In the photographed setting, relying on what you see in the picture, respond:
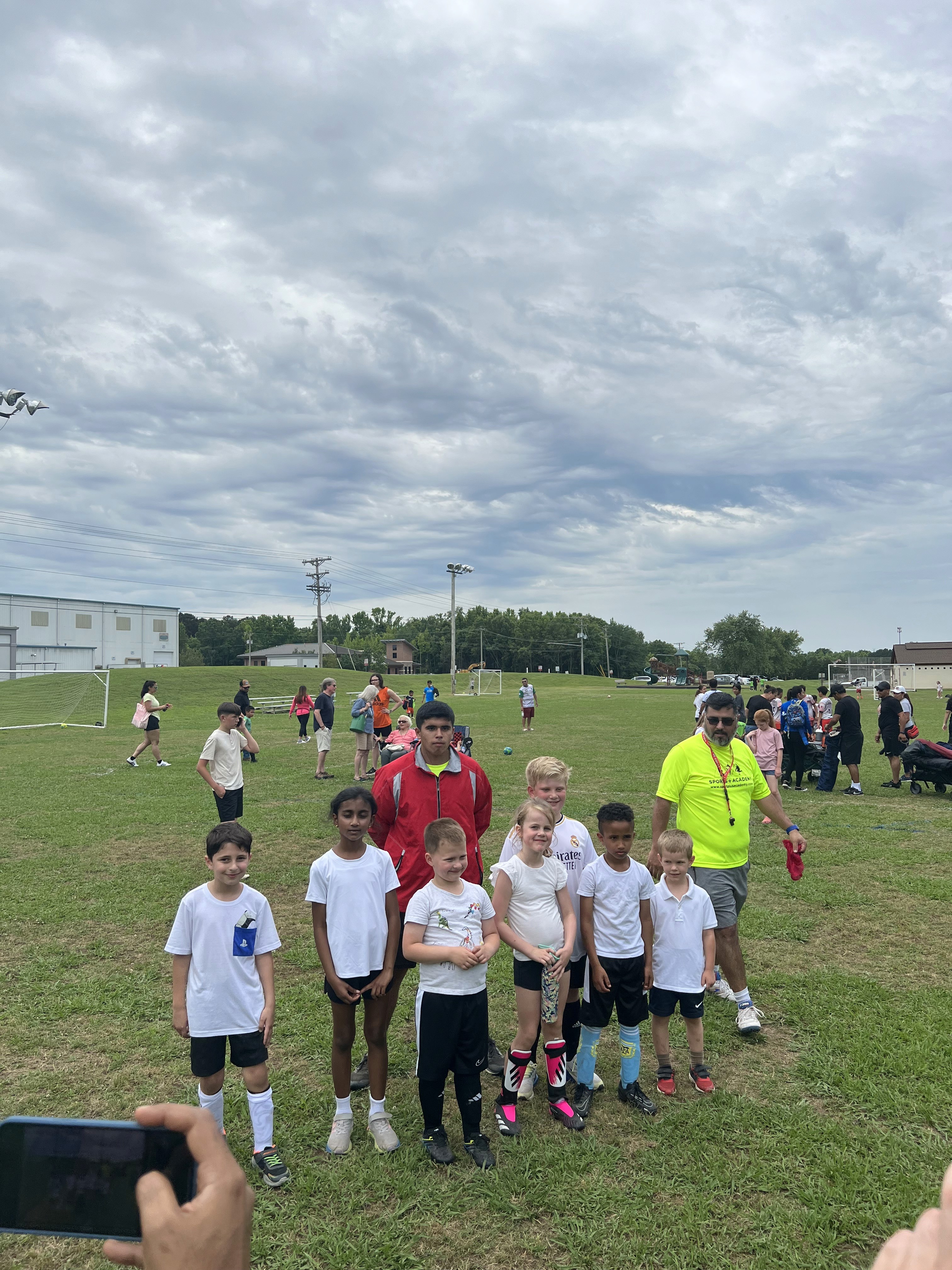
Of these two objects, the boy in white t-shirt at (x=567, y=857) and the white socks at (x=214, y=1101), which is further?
the boy in white t-shirt at (x=567, y=857)

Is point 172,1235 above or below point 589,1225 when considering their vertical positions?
above

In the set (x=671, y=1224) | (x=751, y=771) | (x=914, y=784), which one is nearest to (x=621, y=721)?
(x=914, y=784)

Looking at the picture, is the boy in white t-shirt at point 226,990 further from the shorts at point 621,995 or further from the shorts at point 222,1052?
the shorts at point 621,995

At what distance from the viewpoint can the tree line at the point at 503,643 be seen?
360 feet

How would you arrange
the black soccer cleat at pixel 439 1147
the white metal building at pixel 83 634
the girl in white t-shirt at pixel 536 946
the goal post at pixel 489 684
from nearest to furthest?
the black soccer cleat at pixel 439 1147 → the girl in white t-shirt at pixel 536 946 → the goal post at pixel 489 684 → the white metal building at pixel 83 634

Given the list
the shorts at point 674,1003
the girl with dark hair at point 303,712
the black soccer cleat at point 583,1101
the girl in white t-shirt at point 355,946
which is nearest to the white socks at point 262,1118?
the girl in white t-shirt at point 355,946

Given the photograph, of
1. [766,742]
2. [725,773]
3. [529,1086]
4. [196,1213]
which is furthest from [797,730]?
[196,1213]

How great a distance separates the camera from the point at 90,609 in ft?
229

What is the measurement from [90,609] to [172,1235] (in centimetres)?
7750

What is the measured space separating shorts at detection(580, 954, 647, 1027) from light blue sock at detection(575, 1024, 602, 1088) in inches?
1.6

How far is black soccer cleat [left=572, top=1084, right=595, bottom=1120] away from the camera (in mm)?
4129

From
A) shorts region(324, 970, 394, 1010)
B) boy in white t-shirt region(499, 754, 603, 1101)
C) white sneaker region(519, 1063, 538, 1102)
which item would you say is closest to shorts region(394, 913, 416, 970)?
shorts region(324, 970, 394, 1010)

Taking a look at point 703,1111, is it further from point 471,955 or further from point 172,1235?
point 172,1235

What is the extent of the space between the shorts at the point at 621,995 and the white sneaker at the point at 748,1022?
106 centimetres
